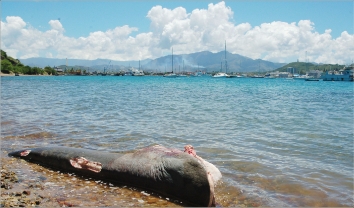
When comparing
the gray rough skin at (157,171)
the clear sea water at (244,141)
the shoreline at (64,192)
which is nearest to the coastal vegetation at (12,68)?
the clear sea water at (244,141)

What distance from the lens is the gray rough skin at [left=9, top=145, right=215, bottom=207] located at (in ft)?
21.1

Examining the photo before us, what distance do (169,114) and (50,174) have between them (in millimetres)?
12894

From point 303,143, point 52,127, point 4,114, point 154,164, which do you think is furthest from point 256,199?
point 4,114

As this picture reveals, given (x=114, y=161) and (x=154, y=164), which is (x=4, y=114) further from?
(x=154, y=164)

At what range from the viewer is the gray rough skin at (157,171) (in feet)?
21.1

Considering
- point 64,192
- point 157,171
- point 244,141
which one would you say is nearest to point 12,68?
point 244,141

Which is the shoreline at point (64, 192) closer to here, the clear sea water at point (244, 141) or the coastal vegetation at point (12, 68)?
the clear sea water at point (244, 141)

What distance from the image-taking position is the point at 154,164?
284 inches

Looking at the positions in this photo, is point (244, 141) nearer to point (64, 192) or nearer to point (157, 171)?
point (157, 171)

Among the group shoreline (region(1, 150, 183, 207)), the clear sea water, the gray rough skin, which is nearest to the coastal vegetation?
the clear sea water

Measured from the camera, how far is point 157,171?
23.2ft

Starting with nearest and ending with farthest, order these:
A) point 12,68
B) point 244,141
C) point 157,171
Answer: point 157,171 → point 244,141 → point 12,68

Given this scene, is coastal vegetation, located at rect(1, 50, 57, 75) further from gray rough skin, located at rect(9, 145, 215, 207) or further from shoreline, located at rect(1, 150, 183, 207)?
gray rough skin, located at rect(9, 145, 215, 207)

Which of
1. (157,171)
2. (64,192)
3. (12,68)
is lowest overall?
(64,192)
